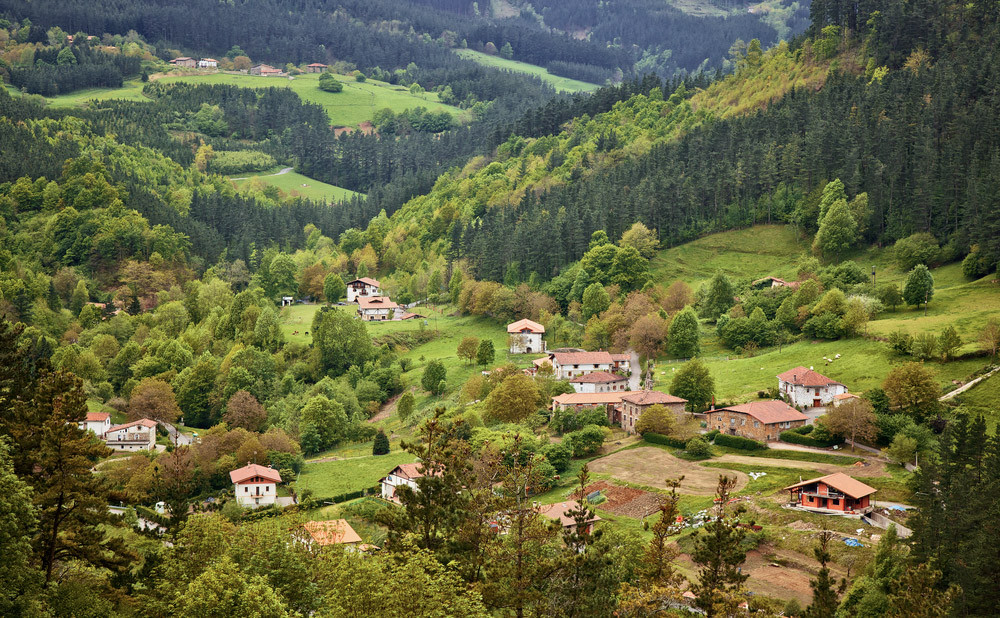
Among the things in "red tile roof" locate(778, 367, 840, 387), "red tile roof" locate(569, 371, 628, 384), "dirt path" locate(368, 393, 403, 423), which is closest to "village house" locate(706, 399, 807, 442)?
"red tile roof" locate(778, 367, 840, 387)

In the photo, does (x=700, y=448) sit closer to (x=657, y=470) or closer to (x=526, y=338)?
(x=657, y=470)

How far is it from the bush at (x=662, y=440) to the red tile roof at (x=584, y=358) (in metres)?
18.0

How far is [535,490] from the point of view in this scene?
6794 cm

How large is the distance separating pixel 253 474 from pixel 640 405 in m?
30.5

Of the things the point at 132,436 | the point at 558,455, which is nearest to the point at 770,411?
the point at 558,455

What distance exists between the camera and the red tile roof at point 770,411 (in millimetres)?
72688

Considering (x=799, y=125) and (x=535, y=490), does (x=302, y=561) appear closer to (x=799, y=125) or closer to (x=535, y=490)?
(x=535, y=490)

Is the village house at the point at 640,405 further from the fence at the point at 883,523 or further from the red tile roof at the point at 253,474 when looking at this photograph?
the red tile roof at the point at 253,474

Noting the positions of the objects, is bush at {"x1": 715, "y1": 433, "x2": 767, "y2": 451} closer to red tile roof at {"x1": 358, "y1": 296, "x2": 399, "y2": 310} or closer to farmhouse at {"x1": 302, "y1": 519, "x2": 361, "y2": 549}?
farmhouse at {"x1": 302, "y1": 519, "x2": 361, "y2": 549}

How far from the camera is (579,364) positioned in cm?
9444

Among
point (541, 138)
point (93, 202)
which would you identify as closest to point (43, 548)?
point (93, 202)

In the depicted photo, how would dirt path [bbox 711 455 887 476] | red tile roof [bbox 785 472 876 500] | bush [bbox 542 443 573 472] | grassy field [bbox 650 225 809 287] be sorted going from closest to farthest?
red tile roof [bbox 785 472 876 500] → dirt path [bbox 711 455 887 476] → bush [bbox 542 443 573 472] → grassy field [bbox 650 225 809 287]

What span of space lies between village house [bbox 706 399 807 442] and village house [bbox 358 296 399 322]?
6156 centimetres

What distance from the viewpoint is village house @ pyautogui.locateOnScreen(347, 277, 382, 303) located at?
143 m
